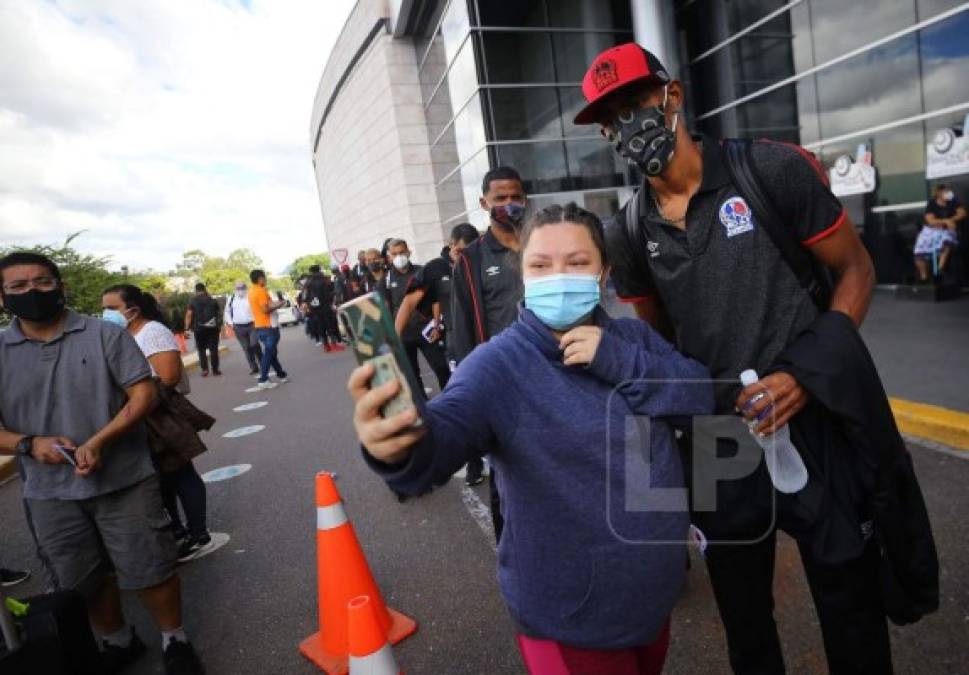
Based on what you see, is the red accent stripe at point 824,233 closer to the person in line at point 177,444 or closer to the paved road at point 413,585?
the paved road at point 413,585

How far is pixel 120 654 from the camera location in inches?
111

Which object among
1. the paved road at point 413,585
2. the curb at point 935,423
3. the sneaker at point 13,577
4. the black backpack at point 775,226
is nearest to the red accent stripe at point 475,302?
the paved road at point 413,585

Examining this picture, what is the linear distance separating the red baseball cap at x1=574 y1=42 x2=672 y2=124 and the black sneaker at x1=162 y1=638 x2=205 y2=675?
2.97 metres

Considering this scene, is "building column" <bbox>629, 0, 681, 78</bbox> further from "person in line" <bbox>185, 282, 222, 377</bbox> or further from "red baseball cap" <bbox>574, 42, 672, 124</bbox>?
"red baseball cap" <bbox>574, 42, 672, 124</bbox>

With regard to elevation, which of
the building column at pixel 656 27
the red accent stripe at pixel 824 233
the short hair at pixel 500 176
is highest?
the building column at pixel 656 27

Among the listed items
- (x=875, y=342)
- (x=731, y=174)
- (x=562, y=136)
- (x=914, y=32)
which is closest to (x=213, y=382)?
(x=562, y=136)

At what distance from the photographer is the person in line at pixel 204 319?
37.6 ft

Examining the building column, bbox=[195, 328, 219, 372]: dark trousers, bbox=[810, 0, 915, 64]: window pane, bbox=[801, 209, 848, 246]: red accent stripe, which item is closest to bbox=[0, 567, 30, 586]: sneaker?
bbox=[801, 209, 848, 246]: red accent stripe

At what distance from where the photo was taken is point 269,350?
10.3 meters

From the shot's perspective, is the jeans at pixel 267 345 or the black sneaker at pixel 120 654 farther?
the jeans at pixel 267 345

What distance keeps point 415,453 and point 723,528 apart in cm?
104

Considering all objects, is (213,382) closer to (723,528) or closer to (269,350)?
(269,350)

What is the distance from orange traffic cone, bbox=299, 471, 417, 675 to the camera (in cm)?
268

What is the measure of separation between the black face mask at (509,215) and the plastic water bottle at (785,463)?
1697 mm
